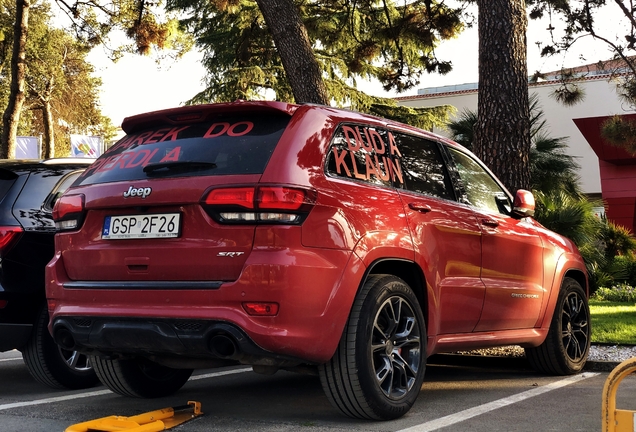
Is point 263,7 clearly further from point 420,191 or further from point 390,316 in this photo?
point 390,316

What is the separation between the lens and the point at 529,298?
6188mm

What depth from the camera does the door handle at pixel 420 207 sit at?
16.8ft

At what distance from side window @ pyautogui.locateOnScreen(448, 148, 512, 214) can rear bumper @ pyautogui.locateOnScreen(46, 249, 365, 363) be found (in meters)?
1.72

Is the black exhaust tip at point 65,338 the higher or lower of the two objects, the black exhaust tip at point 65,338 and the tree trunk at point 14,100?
the lower

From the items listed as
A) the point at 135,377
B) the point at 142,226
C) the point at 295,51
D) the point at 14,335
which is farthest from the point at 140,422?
the point at 295,51

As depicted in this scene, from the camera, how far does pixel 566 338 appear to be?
679cm

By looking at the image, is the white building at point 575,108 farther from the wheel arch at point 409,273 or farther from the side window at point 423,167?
the wheel arch at point 409,273

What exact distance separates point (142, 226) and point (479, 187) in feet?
8.76

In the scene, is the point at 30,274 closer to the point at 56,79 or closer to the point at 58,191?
the point at 58,191

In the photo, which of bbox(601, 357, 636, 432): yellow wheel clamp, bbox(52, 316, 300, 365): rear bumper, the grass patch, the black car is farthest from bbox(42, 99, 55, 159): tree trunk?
bbox(601, 357, 636, 432): yellow wheel clamp

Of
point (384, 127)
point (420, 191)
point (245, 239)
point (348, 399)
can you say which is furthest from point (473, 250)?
point (245, 239)

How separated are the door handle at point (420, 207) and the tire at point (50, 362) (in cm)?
277

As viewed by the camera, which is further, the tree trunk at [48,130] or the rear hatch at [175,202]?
the tree trunk at [48,130]

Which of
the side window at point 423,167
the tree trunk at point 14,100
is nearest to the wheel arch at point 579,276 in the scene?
the side window at point 423,167
